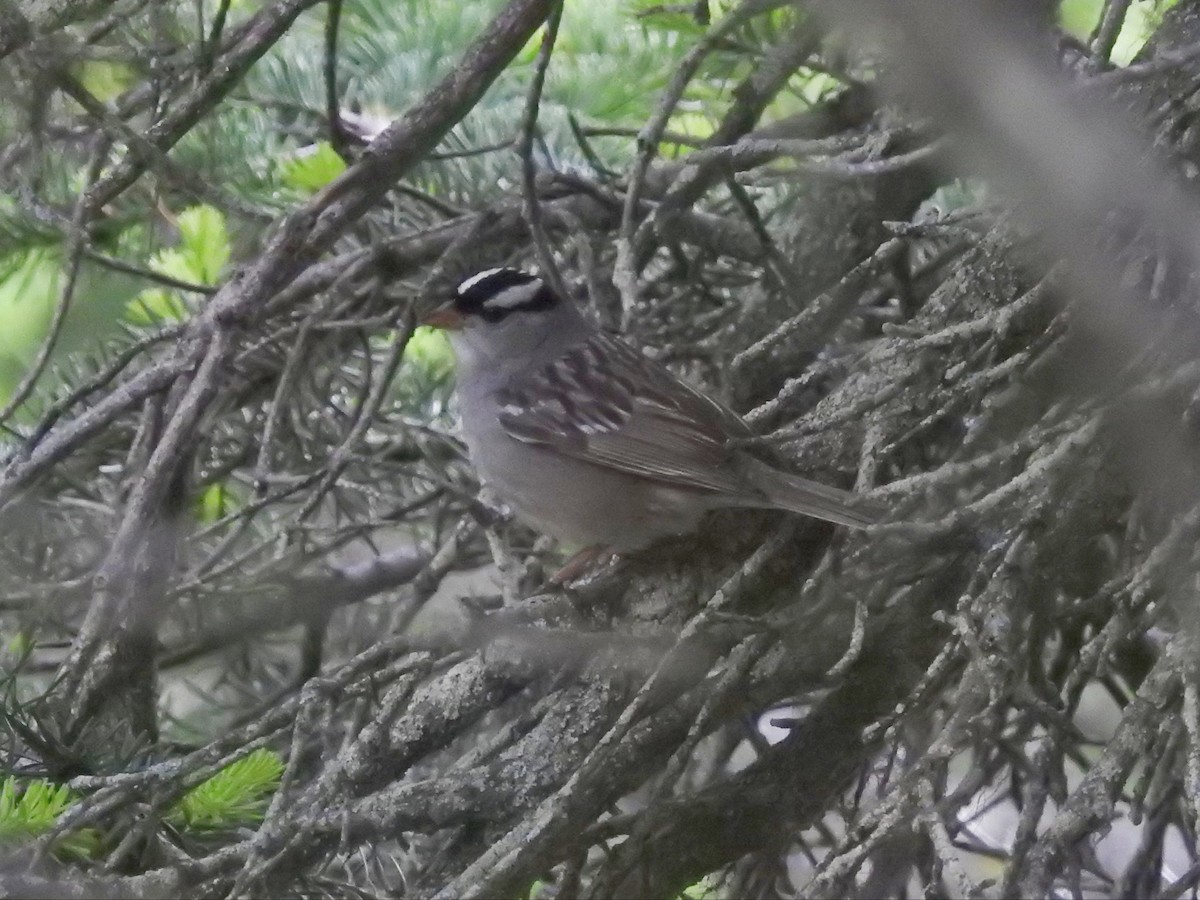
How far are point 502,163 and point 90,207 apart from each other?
102 cm

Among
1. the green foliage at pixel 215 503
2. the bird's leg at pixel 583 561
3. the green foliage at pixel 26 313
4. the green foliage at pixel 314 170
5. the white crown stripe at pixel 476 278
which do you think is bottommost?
the bird's leg at pixel 583 561

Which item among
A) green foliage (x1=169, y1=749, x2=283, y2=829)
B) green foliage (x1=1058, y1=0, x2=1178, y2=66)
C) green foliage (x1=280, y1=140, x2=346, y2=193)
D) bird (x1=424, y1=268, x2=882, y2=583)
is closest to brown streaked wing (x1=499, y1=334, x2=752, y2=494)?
bird (x1=424, y1=268, x2=882, y2=583)

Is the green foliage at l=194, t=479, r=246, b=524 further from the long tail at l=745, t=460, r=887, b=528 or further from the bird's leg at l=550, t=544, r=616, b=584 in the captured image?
the long tail at l=745, t=460, r=887, b=528

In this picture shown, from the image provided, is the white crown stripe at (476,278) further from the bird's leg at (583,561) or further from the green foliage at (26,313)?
the green foliage at (26,313)

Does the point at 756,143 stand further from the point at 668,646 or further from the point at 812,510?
the point at 668,646

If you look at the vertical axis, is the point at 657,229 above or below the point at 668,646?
above

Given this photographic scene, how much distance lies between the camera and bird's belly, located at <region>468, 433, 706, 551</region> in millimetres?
2613

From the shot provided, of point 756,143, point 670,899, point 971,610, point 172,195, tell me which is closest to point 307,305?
point 172,195

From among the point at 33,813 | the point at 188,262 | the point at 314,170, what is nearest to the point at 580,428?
the point at 314,170

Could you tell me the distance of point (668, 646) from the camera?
2025 mm

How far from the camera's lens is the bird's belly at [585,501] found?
261cm

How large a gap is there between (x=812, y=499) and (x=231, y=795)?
94 centimetres

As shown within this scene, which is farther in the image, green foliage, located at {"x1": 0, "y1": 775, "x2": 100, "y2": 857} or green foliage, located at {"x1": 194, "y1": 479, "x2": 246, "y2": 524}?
green foliage, located at {"x1": 194, "y1": 479, "x2": 246, "y2": 524}

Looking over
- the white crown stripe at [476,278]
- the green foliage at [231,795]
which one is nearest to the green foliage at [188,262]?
the white crown stripe at [476,278]
